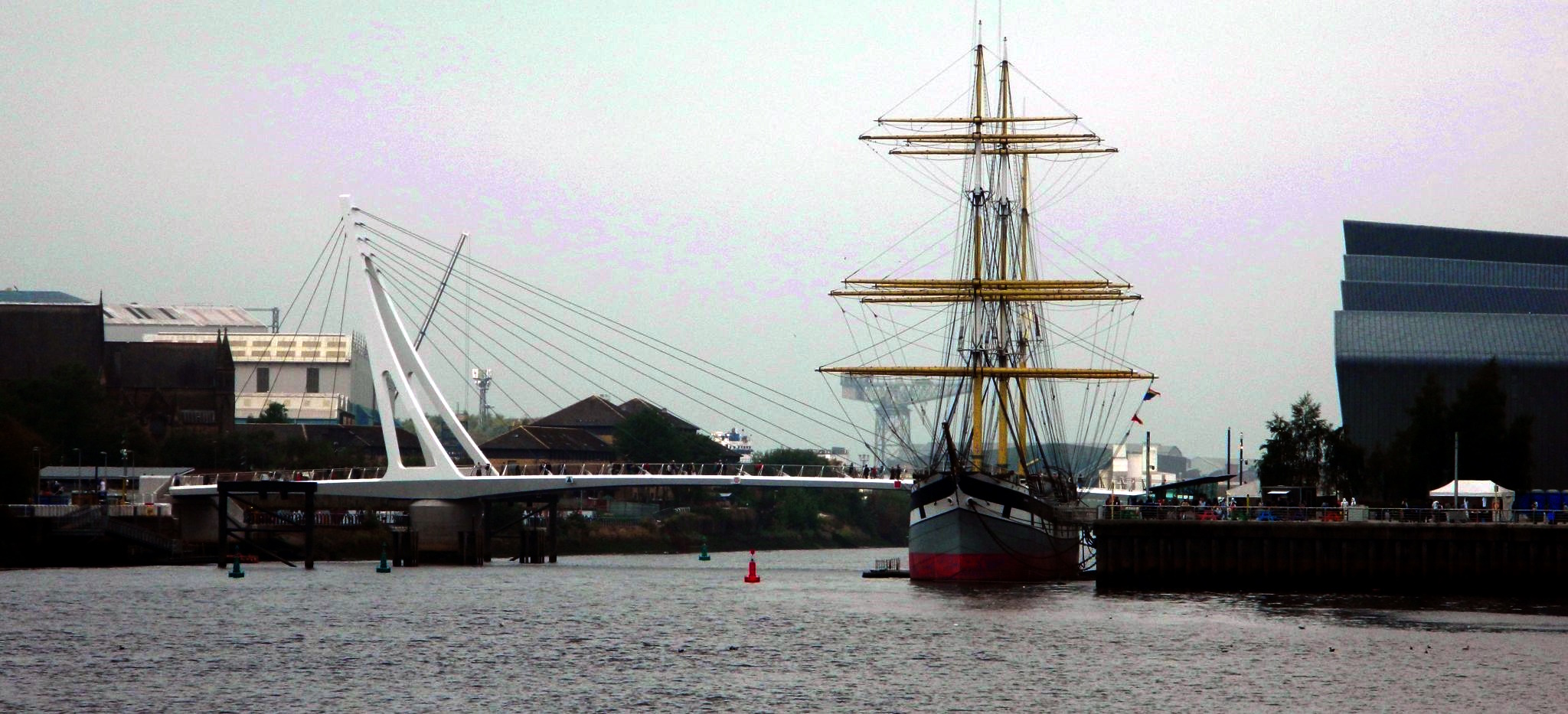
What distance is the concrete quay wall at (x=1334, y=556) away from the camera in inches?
2494

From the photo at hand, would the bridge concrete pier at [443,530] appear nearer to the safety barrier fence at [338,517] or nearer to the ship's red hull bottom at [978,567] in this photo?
the safety barrier fence at [338,517]

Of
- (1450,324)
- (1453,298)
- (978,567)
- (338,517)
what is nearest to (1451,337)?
(1450,324)

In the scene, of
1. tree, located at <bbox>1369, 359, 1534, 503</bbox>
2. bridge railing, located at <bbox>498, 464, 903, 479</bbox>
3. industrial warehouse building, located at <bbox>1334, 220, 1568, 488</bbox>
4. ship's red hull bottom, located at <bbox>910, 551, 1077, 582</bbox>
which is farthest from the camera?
industrial warehouse building, located at <bbox>1334, 220, 1568, 488</bbox>

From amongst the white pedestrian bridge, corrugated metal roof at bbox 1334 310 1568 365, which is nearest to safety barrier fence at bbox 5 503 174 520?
the white pedestrian bridge

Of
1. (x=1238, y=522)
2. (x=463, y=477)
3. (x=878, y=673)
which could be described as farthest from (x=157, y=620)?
(x=463, y=477)

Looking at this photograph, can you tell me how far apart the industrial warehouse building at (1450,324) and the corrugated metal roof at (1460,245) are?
7cm

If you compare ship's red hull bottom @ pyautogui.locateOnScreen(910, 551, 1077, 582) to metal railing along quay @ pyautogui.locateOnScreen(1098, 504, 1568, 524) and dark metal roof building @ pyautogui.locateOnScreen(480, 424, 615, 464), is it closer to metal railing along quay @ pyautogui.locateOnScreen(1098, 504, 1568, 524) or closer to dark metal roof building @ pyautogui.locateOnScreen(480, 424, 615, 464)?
metal railing along quay @ pyautogui.locateOnScreen(1098, 504, 1568, 524)

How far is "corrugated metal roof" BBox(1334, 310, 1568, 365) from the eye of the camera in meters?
134

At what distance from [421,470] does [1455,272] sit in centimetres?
9652

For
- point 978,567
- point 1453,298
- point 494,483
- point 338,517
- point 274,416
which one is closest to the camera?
point 978,567

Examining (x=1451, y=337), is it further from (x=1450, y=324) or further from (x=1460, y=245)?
(x=1460, y=245)

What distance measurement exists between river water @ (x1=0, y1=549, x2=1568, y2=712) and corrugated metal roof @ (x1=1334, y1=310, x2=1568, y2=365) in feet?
232

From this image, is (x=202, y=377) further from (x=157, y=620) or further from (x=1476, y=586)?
(x=1476, y=586)

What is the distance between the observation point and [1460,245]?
16062cm
